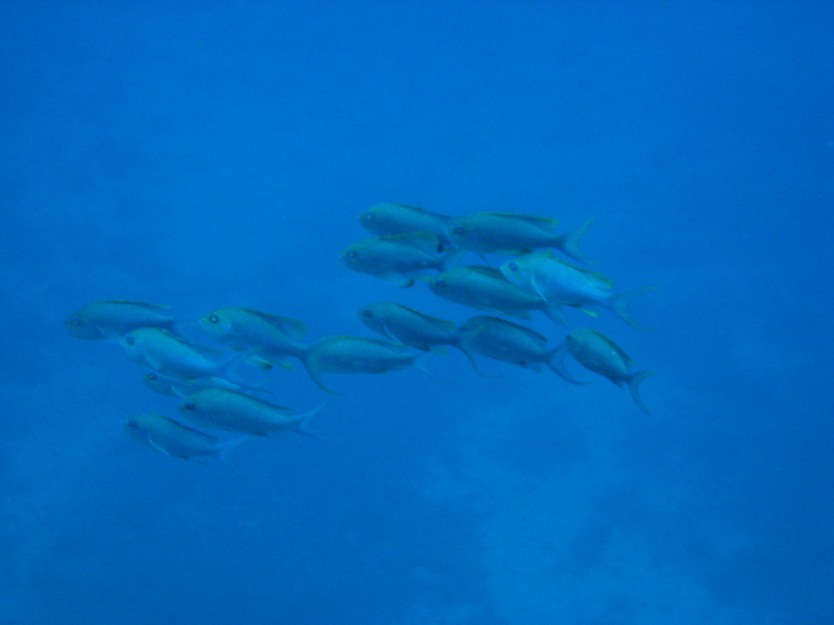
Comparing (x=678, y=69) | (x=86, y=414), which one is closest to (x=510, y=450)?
(x=86, y=414)

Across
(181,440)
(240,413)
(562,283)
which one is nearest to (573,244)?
(562,283)

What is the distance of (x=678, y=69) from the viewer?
76.3 feet

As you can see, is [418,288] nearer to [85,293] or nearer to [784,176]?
[85,293]

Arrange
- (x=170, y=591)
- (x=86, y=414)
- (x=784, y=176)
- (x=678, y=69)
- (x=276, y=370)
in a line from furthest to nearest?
(x=678, y=69)
(x=784, y=176)
(x=276, y=370)
(x=86, y=414)
(x=170, y=591)

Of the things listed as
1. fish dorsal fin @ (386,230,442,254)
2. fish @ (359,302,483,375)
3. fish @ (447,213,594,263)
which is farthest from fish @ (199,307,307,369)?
fish @ (447,213,594,263)

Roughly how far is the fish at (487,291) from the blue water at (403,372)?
5701 millimetres

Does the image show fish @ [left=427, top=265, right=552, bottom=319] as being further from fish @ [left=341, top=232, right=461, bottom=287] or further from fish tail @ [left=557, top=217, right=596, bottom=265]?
fish tail @ [left=557, top=217, right=596, bottom=265]

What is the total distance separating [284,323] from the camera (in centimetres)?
409

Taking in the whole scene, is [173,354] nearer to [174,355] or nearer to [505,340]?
[174,355]

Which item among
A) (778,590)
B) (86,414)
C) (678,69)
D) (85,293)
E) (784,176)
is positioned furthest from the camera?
(678,69)

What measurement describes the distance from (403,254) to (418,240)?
0.12 meters

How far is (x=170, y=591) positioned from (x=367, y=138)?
13.8 m

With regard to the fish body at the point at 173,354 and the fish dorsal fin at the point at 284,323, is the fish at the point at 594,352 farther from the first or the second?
the fish body at the point at 173,354

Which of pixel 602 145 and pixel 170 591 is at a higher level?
pixel 602 145
